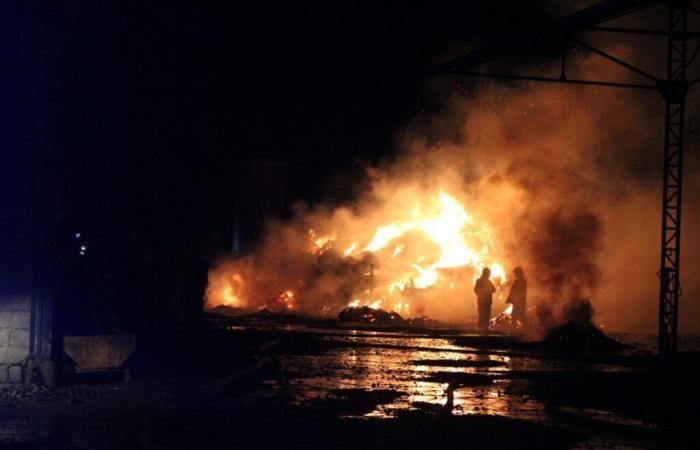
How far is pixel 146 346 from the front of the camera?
21.6 m

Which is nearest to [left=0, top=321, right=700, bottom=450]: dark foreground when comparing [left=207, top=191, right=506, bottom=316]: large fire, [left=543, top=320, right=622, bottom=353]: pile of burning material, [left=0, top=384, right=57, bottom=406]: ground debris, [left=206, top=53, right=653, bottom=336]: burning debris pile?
[left=0, top=384, right=57, bottom=406]: ground debris

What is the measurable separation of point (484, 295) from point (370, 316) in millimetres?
6385

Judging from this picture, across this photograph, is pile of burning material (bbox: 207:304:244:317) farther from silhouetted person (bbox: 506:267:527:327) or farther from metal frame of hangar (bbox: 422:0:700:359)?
metal frame of hangar (bbox: 422:0:700:359)

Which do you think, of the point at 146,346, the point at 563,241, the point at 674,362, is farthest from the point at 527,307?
the point at 146,346

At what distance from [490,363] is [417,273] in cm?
1834

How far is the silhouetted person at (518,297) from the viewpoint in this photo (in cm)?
3003

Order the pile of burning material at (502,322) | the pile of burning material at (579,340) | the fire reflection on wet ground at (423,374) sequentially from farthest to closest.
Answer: the pile of burning material at (502,322) → the pile of burning material at (579,340) → the fire reflection on wet ground at (423,374)

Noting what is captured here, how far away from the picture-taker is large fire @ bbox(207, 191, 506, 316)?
3778 cm

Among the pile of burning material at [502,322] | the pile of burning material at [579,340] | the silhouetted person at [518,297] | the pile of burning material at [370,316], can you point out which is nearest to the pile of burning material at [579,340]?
the pile of burning material at [579,340]

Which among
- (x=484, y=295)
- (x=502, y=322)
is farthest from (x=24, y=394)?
(x=502, y=322)

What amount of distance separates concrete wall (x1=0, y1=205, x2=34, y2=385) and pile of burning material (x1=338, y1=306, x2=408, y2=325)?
2201 cm

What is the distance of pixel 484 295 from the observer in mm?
30906

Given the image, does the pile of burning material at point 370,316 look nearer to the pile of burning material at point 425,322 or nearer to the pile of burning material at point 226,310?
the pile of burning material at point 425,322

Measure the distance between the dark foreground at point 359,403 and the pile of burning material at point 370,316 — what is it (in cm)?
1322
